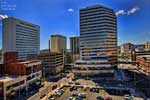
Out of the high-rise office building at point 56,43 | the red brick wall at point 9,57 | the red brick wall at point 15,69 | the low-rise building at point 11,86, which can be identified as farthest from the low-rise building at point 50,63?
the high-rise office building at point 56,43

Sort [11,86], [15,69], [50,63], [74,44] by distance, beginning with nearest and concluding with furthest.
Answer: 1. [11,86]
2. [15,69]
3. [50,63]
4. [74,44]

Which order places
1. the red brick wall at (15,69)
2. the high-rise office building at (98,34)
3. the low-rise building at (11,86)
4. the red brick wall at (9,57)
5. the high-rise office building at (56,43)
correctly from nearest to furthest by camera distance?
1. the low-rise building at (11,86)
2. the red brick wall at (15,69)
3. the red brick wall at (9,57)
4. the high-rise office building at (98,34)
5. the high-rise office building at (56,43)

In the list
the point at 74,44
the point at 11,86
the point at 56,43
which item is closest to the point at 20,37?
the point at 11,86

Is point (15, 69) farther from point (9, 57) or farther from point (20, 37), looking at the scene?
point (20, 37)

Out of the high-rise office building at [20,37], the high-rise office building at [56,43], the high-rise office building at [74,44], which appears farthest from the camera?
the high-rise office building at [74,44]

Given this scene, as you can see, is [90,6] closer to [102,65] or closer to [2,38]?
[102,65]

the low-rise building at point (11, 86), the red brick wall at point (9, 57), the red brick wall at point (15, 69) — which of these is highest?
the red brick wall at point (9, 57)

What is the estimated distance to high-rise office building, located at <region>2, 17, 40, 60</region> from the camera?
8575 centimetres

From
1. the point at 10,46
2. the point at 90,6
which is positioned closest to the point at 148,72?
the point at 90,6

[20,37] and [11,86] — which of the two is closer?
[11,86]

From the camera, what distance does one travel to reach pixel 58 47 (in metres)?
166

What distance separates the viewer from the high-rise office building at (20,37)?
8575cm

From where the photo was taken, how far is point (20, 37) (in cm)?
9131

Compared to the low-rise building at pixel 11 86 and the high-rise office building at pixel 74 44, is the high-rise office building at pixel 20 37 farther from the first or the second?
the high-rise office building at pixel 74 44
